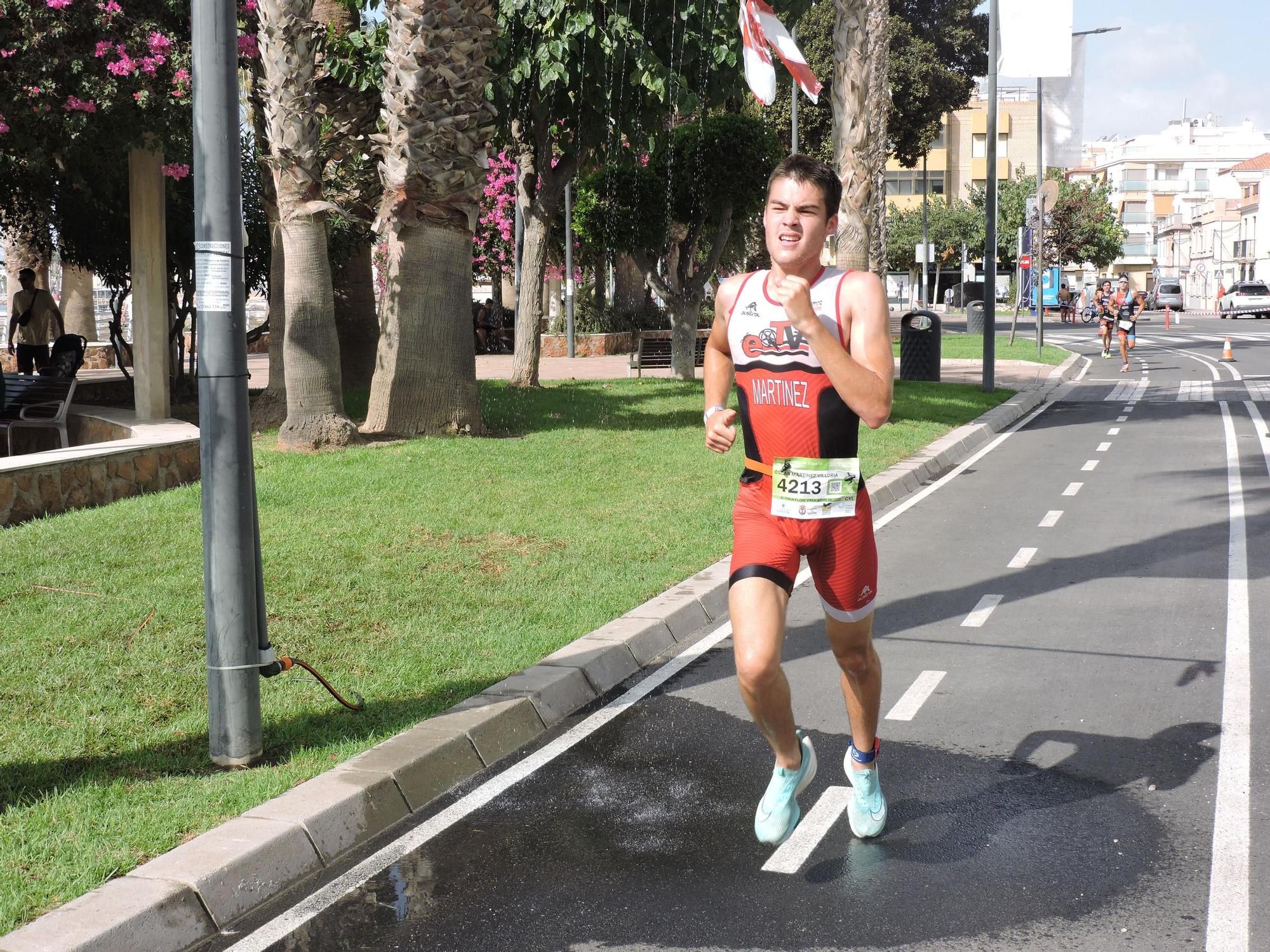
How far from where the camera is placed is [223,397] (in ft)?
15.9

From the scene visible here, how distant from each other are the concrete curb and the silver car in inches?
2702

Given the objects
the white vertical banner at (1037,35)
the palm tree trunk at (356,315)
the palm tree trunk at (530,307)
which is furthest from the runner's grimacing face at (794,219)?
the white vertical banner at (1037,35)

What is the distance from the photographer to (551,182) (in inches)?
802

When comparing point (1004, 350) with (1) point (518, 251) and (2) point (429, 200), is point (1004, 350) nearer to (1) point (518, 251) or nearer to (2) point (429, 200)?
(1) point (518, 251)

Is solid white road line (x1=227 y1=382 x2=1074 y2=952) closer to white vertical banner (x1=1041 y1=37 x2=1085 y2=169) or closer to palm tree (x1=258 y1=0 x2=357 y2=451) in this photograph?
palm tree (x1=258 y1=0 x2=357 y2=451)

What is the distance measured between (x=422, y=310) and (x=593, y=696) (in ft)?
26.6

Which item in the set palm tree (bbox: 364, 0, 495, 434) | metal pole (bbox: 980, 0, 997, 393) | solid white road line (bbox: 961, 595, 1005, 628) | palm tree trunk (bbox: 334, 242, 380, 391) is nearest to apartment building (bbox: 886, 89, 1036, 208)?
metal pole (bbox: 980, 0, 997, 393)

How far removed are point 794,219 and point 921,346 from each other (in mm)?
19315

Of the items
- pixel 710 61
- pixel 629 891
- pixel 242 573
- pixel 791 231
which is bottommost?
pixel 629 891

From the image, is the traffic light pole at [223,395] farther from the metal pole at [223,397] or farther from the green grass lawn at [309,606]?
the green grass lawn at [309,606]

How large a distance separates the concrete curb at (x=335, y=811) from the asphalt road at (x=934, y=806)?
102 millimetres

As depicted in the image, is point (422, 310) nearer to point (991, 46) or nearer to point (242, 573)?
point (242, 573)

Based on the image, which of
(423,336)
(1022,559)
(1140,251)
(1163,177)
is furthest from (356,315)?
(1163,177)

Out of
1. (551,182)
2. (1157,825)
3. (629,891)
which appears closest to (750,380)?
(629,891)
